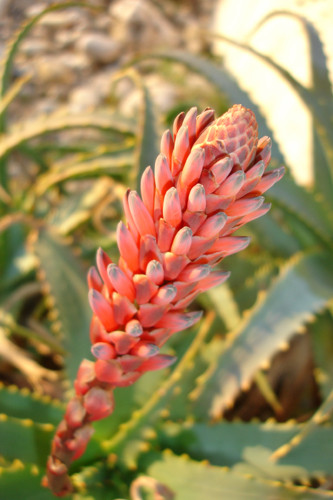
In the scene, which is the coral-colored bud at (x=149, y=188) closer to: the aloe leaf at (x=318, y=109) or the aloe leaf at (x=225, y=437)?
the aloe leaf at (x=225, y=437)

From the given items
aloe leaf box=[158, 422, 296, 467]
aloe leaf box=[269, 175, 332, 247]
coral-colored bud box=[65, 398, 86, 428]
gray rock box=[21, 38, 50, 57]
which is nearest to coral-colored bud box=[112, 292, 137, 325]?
coral-colored bud box=[65, 398, 86, 428]

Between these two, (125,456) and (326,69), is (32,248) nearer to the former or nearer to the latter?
(125,456)

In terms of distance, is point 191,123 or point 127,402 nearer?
Result: point 191,123

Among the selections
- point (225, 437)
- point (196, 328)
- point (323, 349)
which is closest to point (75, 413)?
point (225, 437)

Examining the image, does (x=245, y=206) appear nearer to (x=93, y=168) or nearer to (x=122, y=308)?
(x=122, y=308)

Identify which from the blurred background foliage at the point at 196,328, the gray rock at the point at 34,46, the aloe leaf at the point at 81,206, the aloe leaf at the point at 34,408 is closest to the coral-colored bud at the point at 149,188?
the blurred background foliage at the point at 196,328

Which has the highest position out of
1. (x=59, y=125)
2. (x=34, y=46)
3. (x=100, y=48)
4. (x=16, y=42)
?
(x=34, y=46)

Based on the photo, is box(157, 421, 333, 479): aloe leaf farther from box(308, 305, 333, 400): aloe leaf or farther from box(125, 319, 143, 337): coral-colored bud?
box(125, 319, 143, 337): coral-colored bud
